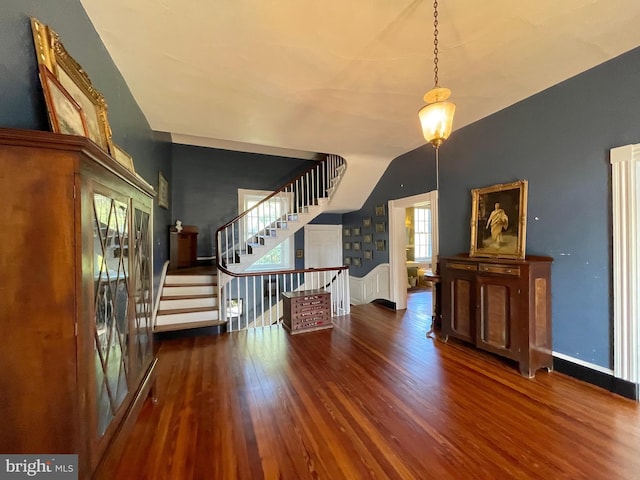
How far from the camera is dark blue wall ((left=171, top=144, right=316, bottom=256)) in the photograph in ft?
19.4

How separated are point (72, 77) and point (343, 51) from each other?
178cm

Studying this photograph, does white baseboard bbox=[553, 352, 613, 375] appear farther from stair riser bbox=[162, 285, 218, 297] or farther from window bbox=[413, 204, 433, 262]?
window bbox=[413, 204, 433, 262]

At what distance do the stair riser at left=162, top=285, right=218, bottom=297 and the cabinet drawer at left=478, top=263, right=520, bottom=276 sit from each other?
3.81m

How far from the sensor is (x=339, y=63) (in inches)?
86.7

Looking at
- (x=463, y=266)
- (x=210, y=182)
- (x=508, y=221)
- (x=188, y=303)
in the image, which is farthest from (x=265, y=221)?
(x=508, y=221)

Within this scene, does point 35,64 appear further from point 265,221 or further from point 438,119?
point 265,221

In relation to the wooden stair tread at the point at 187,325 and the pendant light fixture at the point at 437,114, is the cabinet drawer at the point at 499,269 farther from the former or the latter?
the wooden stair tread at the point at 187,325

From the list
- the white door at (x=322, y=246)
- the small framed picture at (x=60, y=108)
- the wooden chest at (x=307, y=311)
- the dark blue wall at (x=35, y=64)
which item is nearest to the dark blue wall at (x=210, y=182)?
the white door at (x=322, y=246)

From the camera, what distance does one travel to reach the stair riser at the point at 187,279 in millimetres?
4246

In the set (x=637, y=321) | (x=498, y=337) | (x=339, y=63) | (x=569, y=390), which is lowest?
(x=569, y=390)

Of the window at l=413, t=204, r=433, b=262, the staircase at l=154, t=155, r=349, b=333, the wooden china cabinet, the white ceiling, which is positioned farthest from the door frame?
the wooden china cabinet

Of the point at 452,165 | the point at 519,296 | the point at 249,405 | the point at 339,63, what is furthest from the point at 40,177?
the point at 452,165

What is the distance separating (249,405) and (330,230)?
5.30 metres

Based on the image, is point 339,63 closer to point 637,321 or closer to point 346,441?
point 346,441
